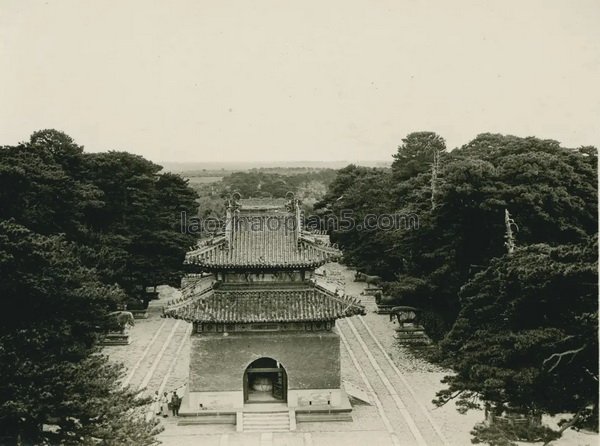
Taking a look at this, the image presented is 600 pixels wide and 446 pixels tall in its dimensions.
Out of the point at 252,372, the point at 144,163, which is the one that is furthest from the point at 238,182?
the point at 252,372

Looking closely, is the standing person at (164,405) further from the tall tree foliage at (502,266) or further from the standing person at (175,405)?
the tall tree foliage at (502,266)

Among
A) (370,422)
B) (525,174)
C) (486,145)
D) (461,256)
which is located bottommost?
(370,422)

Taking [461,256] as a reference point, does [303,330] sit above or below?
below

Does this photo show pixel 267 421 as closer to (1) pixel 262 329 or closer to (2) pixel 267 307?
(1) pixel 262 329

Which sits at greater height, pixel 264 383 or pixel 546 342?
pixel 546 342

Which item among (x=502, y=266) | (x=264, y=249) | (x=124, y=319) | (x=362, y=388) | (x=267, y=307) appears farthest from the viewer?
(x=124, y=319)

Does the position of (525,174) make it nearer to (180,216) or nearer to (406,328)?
(406,328)

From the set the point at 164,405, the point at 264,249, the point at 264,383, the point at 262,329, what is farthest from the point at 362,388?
the point at 164,405

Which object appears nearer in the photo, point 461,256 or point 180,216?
point 461,256
